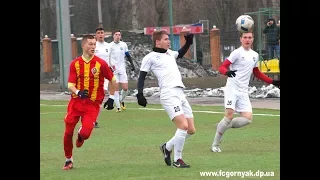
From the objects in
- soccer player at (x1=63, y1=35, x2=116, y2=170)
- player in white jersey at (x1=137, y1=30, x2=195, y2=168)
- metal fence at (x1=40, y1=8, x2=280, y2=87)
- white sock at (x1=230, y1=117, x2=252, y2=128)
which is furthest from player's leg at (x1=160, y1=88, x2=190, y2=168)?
metal fence at (x1=40, y1=8, x2=280, y2=87)

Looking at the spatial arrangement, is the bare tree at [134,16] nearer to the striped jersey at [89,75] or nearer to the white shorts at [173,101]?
the striped jersey at [89,75]

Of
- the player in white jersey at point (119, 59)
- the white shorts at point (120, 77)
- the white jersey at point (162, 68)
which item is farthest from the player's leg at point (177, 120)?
the white shorts at point (120, 77)

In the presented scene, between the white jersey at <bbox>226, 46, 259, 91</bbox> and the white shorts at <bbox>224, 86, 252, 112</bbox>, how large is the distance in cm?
8

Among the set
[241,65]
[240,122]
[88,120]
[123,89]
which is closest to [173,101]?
[88,120]

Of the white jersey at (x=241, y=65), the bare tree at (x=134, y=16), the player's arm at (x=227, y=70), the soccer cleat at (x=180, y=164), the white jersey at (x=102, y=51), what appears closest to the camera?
the soccer cleat at (x=180, y=164)

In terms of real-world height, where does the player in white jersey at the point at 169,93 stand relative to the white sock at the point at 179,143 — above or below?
above

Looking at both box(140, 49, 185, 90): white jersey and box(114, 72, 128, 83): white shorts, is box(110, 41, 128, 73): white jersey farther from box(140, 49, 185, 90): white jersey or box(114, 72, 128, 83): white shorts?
box(140, 49, 185, 90): white jersey

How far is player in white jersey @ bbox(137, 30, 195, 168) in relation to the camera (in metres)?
11.6

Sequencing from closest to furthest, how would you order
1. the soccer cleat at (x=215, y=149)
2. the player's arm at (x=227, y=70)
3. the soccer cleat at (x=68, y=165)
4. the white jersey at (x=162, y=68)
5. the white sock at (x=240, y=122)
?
the soccer cleat at (x=68, y=165)
the white jersey at (x=162, y=68)
the player's arm at (x=227, y=70)
the soccer cleat at (x=215, y=149)
the white sock at (x=240, y=122)

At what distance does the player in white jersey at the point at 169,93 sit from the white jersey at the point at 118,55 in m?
9.86

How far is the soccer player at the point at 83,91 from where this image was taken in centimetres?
1179
